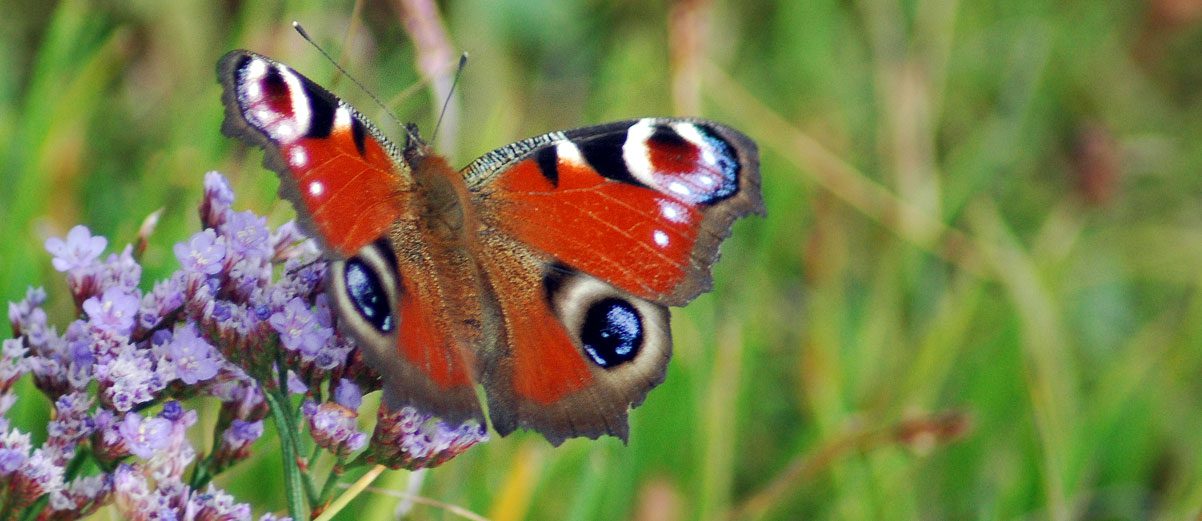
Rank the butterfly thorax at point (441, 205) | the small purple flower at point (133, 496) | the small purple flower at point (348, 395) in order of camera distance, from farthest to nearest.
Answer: the butterfly thorax at point (441, 205) → the small purple flower at point (348, 395) → the small purple flower at point (133, 496)

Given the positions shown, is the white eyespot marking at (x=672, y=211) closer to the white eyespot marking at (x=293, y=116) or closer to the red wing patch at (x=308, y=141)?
the red wing patch at (x=308, y=141)

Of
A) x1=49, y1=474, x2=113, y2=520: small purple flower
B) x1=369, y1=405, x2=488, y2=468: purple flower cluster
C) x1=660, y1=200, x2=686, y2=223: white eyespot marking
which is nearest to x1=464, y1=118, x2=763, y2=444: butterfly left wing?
x1=660, y1=200, x2=686, y2=223: white eyespot marking

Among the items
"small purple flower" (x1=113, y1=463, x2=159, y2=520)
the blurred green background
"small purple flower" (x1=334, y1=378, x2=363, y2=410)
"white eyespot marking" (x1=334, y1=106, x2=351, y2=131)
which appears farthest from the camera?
the blurred green background

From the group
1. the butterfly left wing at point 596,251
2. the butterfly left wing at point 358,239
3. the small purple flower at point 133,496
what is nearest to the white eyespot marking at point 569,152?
the butterfly left wing at point 596,251

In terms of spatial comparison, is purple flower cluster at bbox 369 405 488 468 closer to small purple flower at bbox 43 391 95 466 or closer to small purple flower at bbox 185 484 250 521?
small purple flower at bbox 185 484 250 521

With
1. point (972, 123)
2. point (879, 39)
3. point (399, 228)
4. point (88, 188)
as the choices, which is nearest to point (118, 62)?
point (88, 188)

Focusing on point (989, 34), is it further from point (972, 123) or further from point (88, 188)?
point (88, 188)
